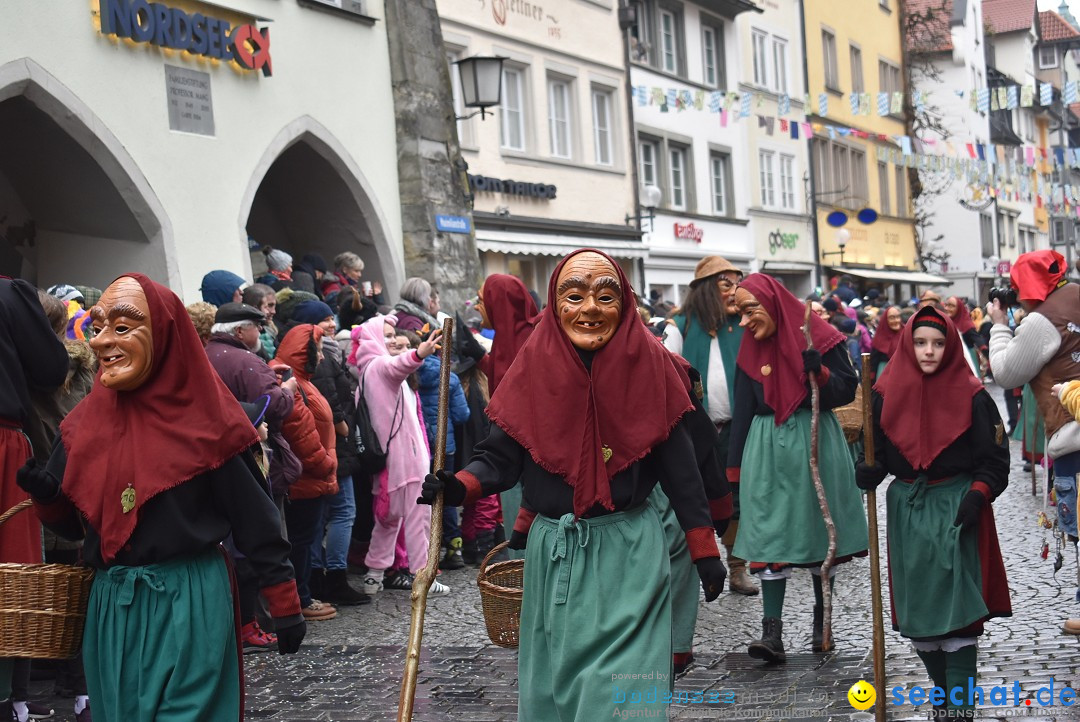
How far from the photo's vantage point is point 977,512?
19.1 feet

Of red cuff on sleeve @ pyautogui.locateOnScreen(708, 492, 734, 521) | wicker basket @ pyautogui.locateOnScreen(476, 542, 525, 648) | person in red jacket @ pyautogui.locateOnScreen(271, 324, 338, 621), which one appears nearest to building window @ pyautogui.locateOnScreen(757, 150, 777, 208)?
person in red jacket @ pyautogui.locateOnScreen(271, 324, 338, 621)

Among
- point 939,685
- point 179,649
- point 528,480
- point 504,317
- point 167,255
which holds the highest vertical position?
point 167,255

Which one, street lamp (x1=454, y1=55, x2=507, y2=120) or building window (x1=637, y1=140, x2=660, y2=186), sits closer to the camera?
street lamp (x1=454, y1=55, x2=507, y2=120)

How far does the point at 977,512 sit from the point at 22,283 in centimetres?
436

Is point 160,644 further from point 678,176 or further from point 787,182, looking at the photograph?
point 787,182

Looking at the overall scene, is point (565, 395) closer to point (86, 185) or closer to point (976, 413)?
point (976, 413)

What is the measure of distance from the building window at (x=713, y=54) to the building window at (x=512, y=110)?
8.87 metres

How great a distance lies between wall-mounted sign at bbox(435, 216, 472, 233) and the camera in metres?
17.2

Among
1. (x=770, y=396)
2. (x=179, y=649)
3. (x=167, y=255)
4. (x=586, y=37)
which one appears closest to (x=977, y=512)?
(x=770, y=396)

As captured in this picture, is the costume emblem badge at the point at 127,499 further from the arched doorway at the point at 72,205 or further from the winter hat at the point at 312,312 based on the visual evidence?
the arched doorway at the point at 72,205

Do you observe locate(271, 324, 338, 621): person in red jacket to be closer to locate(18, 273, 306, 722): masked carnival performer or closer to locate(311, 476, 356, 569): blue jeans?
locate(311, 476, 356, 569): blue jeans

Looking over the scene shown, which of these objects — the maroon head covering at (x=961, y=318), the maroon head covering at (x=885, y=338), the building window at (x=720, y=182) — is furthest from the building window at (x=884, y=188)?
the maroon head covering at (x=885, y=338)

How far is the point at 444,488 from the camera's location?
473 centimetres

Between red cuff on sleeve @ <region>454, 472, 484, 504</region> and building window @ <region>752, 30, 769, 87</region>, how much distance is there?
29207 millimetres
